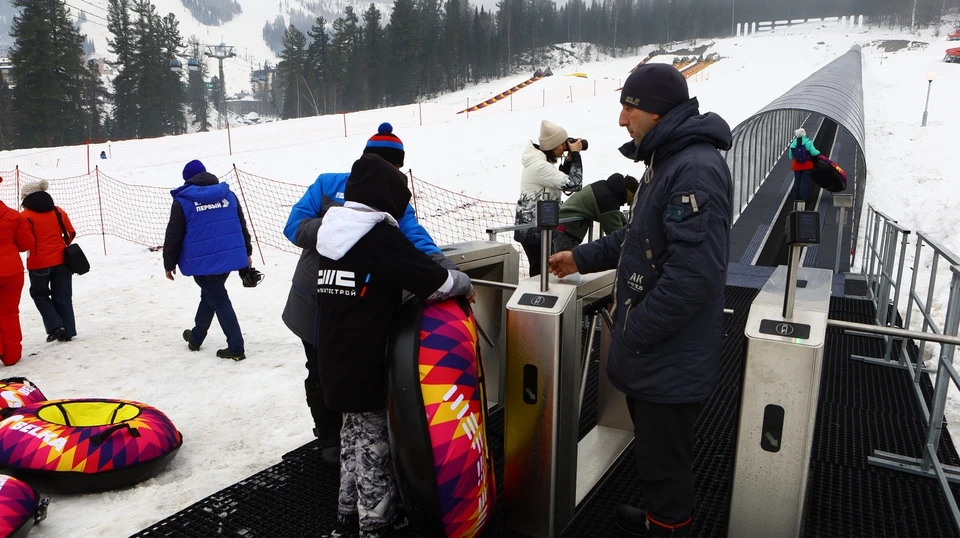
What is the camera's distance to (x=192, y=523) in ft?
9.53

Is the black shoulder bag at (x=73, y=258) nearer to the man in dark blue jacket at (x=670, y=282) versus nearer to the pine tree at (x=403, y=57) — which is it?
the man in dark blue jacket at (x=670, y=282)

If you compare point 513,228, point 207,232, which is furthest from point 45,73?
point 513,228

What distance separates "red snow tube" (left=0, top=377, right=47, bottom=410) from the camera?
3758mm

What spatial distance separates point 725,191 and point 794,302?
1.69 ft

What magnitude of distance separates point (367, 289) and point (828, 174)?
7.53 metres

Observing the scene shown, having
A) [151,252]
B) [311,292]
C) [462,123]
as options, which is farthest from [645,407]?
[462,123]

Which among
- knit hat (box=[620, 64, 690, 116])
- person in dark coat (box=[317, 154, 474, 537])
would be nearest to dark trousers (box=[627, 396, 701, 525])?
person in dark coat (box=[317, 154, 474, 537])

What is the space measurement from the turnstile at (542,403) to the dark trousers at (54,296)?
5.19 m

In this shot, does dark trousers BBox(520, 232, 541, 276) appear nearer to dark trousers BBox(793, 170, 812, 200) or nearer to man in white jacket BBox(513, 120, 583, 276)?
man in white jacket BBox(513, 120, 583, 276)

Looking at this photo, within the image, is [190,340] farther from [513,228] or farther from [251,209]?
[251,209]

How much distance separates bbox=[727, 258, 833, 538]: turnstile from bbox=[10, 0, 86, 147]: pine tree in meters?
49.8

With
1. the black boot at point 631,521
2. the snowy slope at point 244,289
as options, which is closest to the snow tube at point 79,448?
the snowy slope at point 244,289

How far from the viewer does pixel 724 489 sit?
3.07 metres

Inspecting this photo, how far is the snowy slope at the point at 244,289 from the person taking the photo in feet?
12.5
